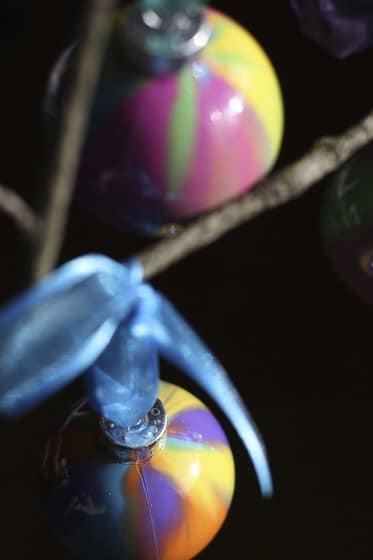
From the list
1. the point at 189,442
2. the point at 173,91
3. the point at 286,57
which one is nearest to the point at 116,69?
the point at 173,91

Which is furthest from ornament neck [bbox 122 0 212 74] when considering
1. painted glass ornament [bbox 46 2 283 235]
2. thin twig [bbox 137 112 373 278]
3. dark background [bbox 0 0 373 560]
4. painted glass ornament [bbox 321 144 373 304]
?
dark background [bbox 0 0 373 560]

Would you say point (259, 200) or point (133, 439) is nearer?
point (259, 200)

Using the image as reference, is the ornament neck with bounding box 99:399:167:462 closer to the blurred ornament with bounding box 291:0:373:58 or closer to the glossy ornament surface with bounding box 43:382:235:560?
the glossy ornament surface with bounding box 43:382:235:560

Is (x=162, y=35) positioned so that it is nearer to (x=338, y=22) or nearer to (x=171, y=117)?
(x=171, y=117)

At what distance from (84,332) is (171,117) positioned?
211 millimetres

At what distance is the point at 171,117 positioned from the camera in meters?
0.70

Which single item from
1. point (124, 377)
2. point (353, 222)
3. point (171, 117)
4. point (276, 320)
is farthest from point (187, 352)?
point (276, 320)

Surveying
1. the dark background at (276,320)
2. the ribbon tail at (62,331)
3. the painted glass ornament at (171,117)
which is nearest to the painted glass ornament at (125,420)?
the ribbon tail at (62,331)

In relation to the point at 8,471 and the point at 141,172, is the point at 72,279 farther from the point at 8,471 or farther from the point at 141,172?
the point at 8,471

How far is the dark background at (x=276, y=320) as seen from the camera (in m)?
1.30

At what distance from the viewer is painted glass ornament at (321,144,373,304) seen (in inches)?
34.4

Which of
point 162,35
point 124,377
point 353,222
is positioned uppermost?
point 162,35

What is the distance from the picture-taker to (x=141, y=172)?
70cm

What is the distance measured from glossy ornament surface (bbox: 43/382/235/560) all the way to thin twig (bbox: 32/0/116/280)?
11.9 inches
